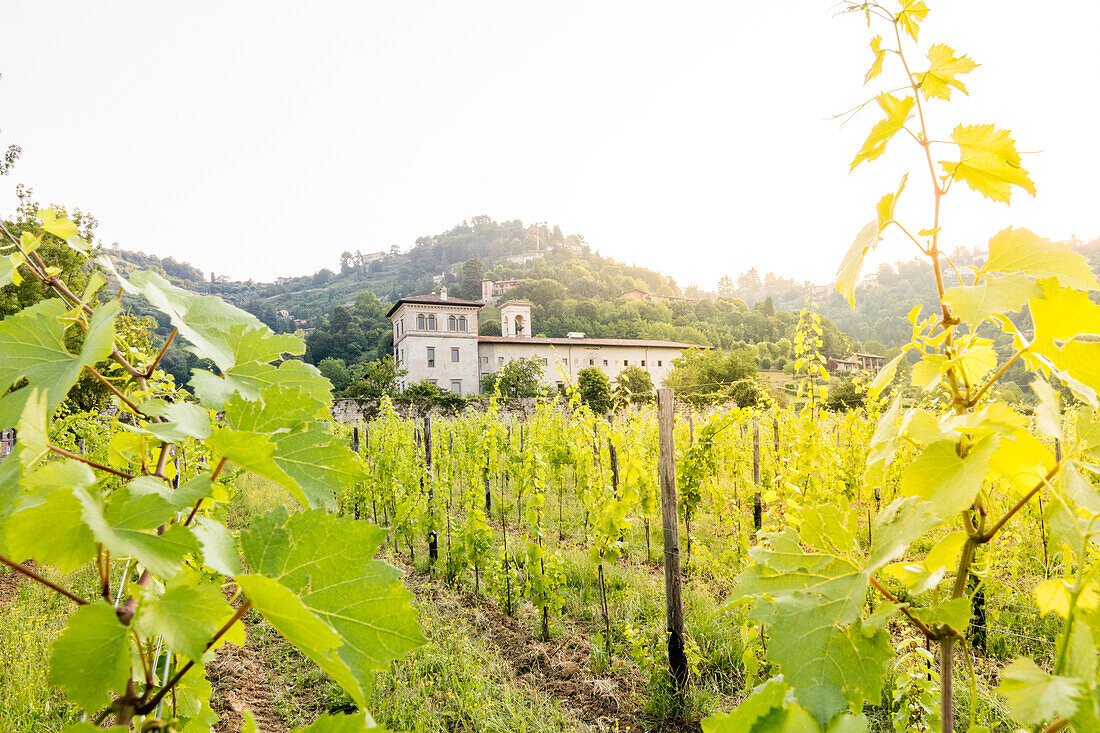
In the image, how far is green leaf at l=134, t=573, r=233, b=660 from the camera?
0.46 metres

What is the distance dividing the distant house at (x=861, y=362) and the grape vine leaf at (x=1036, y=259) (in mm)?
294

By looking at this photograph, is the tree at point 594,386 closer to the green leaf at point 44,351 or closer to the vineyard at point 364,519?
the vineyard at point 364,519

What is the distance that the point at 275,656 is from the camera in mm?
4539

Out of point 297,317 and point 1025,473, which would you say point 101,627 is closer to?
point 1025,473

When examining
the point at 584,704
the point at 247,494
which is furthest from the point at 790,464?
the point at 247,494

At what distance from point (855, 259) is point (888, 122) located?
19 centimetres

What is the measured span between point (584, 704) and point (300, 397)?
3.66 m

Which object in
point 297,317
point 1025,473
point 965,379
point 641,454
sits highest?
point 297,317

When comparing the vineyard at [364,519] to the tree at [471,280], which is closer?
the vineyard at [364,519]

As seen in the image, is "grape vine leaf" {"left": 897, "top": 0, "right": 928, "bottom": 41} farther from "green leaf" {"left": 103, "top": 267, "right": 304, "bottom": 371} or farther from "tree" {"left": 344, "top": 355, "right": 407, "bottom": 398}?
"tree" {"left": 344, "top": 355, "right": 407, "bottom": 398}

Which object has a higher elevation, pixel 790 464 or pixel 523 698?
pixel 790 464

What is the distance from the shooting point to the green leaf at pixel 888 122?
77cm

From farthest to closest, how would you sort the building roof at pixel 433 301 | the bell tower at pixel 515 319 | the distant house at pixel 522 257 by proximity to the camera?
the distant house at pixel 522 257, the bell tower at pixel 515 319, the building roof at pixel 433 301

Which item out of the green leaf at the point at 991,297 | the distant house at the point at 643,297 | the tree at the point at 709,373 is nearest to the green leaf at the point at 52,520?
the green leaf at the point at 991,297
